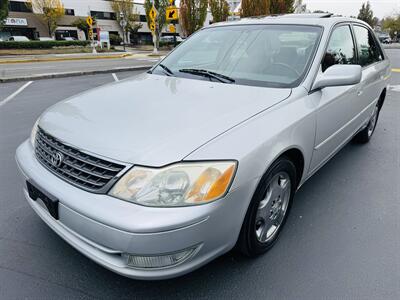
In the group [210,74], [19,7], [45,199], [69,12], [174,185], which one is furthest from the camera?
[69,12]

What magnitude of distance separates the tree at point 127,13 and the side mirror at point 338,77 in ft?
178

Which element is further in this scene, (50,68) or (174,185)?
(50,68)

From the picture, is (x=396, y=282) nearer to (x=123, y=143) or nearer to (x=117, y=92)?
(x=123, y=143)

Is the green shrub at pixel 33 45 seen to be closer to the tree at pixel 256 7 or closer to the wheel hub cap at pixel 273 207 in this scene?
the tree at pixel 256 7

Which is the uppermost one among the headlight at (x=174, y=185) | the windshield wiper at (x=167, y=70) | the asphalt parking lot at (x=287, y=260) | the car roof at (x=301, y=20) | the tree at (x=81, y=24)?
the tree at (x=81, y=24)

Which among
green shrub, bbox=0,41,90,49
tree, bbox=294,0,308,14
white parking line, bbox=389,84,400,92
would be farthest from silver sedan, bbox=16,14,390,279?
green shrub, bbox=0,41,90,49

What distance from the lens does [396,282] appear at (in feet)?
6.82

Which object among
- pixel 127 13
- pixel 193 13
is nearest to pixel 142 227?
pixel 193 13

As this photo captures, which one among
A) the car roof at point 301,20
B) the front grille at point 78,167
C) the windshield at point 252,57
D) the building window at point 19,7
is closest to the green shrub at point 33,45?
the building window at point 19,7

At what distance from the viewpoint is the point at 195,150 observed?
1.71 meters

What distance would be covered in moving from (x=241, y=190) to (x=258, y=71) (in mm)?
1290

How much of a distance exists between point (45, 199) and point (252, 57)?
1.97 meters

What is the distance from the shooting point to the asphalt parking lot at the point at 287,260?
200 centimetres

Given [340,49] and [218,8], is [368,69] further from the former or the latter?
[218,8]
